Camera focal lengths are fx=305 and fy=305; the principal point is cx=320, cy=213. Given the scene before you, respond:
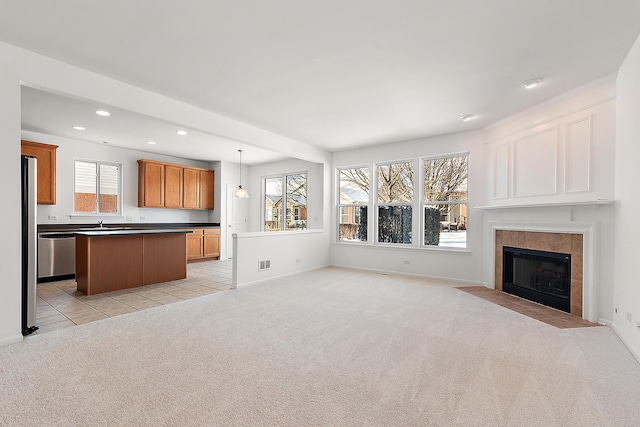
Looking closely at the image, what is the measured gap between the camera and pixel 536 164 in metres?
4.33

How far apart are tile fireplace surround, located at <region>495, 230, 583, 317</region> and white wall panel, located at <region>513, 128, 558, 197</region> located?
60 centimetres

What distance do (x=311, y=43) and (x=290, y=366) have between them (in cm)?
276

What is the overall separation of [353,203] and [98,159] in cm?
570

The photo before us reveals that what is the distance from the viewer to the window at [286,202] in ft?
25.8

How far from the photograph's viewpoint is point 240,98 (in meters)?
4.02

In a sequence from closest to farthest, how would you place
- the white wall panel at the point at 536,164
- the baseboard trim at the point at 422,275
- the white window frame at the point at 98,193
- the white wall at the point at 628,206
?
the white wall at the point at 628,206 → the white wall panel at the point at 536,164 → the baseboard trim at the point at 422,275 → the white window frame at the point at 98,193

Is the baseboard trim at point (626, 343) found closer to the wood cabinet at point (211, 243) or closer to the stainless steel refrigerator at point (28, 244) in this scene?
the stainless steel refrigerator at point (28, 244)

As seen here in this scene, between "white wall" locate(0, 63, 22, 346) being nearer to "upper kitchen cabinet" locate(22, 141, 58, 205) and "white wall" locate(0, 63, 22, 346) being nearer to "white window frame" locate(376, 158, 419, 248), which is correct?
"upper kitchen cabinet" locate(22, 141, 58, 205)

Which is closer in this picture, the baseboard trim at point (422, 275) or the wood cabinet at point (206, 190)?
the baseboard trim at point (422, 275)

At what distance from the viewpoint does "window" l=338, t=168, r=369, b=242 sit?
6871 millimetres

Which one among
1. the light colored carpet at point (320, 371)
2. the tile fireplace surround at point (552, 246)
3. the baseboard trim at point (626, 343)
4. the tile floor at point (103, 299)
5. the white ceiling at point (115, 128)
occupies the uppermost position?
the white ceiling at point (115, 128)

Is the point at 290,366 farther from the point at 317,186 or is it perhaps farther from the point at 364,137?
the point at 317,186

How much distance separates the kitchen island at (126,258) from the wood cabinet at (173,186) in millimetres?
2355

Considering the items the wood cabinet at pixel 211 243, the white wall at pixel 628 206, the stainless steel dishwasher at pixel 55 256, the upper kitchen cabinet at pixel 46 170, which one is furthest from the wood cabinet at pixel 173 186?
the white wall at pixel 628 206
